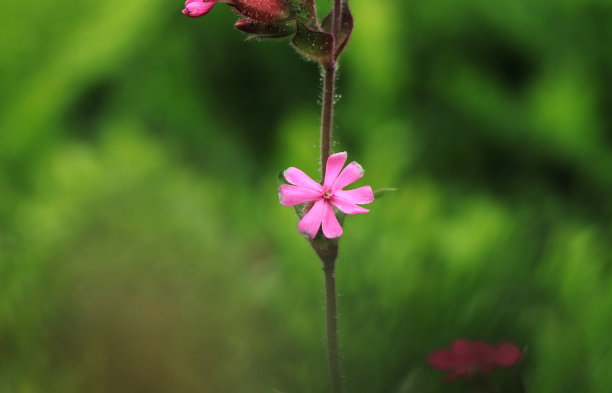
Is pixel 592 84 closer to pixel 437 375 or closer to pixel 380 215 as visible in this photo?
pixel 380 215

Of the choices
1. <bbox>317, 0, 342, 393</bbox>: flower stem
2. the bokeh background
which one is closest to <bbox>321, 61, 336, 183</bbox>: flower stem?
<bbox>317, 0, 342, 393</bbox>: flower stem

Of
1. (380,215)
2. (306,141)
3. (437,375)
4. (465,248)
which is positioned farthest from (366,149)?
(437,375)

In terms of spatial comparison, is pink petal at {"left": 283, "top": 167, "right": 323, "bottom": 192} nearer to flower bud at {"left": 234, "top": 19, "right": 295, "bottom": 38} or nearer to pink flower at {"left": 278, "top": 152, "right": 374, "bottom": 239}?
pink flower at {"left": 278, "top": 152, "right": 374, "bottom": 239}

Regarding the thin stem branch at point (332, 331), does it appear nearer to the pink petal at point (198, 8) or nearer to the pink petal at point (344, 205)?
the pink petal at point (344, 205)

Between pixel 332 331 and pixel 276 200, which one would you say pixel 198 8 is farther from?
pixel 276 200

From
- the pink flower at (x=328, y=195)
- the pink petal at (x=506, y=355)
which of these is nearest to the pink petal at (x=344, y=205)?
the pink flower at (x=328, y=195)
